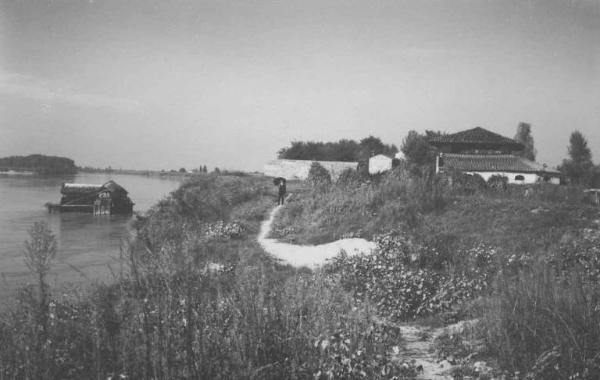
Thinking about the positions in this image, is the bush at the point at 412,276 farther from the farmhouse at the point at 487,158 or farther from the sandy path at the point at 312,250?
the farmhouse at the point at 487,158

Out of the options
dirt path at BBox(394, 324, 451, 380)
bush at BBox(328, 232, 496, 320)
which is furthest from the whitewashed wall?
dirt path at BBox(394, 324, 451, 380)

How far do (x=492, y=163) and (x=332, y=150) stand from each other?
33565 millimetres

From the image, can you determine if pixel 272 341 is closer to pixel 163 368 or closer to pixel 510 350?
pixel 163 368

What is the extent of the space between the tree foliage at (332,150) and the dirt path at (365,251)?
43050 mm

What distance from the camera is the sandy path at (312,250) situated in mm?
12377

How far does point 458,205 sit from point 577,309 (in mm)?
11203

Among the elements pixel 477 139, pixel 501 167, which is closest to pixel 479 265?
pixel 501 167

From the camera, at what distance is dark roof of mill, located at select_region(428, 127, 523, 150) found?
128 ft

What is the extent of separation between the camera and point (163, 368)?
12.5 feet

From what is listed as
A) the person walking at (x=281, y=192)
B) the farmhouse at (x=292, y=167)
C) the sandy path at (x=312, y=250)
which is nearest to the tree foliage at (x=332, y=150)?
the farmhouse at (x=292, y=167)

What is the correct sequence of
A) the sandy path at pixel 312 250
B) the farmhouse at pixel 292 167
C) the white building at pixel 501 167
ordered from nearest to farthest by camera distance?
the sandy path at pixel 312 250, the white building at pixel 501 167, the farmhouse at pixel 292 167

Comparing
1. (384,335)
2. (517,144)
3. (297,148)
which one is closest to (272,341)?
(384,335)

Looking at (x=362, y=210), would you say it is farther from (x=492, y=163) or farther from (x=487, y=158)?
(x=487, y=158)

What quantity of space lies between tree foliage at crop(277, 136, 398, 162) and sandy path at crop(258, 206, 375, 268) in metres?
51.2
